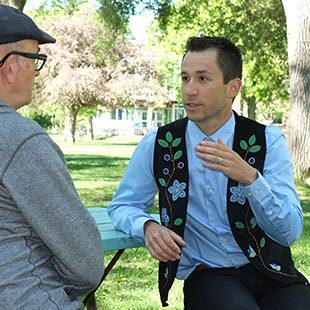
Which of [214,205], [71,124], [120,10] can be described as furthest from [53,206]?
[71,124]

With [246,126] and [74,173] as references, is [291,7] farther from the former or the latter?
[246,126]

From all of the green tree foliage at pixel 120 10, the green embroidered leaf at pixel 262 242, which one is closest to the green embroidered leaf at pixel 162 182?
the green embroidered leaf at pixel 262 242

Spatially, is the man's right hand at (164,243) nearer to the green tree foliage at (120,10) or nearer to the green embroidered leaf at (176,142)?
the green embroidered leaf at (176,142)

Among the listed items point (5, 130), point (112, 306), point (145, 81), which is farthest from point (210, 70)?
point (145, 81)

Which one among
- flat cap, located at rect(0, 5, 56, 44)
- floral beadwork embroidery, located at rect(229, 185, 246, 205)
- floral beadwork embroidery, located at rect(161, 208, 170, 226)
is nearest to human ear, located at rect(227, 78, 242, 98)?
floral beadwork embroidery, located at rect(229, 185, 246, 205)

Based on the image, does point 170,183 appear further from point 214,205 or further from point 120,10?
point 120,10

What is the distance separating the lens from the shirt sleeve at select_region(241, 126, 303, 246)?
275 centimetres

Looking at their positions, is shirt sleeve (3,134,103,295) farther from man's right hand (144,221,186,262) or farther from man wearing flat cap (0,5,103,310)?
man's right hand (144,221,186,262)

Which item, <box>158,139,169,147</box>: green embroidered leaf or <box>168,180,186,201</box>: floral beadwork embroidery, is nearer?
<box>168,180,186,201</box>: floral beadwork embroidery

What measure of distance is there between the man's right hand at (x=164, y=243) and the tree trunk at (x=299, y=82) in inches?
468

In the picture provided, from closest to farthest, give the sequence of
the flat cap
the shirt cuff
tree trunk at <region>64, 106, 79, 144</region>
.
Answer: the flat cap < the shirt cuff < tree trunk at <region>64, 106, 79, 144</region>

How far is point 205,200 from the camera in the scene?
3.10m

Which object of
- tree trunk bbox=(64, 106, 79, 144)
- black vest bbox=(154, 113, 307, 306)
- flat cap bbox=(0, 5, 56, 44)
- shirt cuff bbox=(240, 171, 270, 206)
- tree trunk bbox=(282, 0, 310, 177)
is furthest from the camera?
tree trunk bbox=(64, 106, 79, 144)

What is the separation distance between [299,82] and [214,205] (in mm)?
12285
